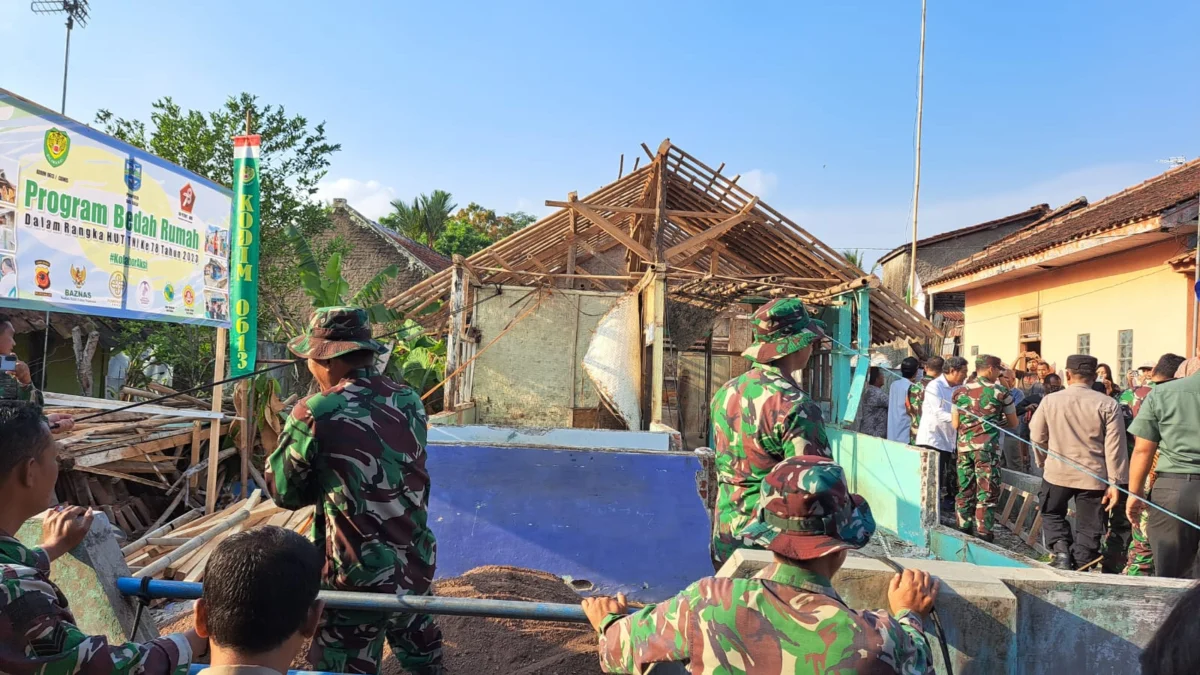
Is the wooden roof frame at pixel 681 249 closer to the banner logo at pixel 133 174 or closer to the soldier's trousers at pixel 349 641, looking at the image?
the banner logo at pixel 133 174

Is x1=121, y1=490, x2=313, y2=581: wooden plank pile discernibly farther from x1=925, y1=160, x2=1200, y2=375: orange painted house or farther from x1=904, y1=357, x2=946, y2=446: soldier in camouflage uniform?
x1=925, y1=160, x2=1200, y2=375: orange painted house

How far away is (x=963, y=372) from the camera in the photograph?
24.6 ft

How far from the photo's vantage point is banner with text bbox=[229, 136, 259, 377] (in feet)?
23.3

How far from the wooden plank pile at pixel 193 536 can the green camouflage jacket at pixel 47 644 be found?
3.37 meters

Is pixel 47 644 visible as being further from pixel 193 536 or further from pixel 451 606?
pixel 193 536

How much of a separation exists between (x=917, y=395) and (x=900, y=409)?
537 millimetres

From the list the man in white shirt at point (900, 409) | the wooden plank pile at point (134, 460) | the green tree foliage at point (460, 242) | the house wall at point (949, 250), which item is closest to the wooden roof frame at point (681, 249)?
the man in white shirt at point (900, 409)

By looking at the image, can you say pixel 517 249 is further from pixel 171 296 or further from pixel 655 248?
pixel 171 296

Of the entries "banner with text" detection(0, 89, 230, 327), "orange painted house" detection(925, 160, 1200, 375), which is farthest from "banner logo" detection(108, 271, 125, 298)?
"orange painted house" detection(925, 160, 1200, 375)

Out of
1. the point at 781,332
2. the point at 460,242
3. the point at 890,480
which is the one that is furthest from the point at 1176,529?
the point at 460,242

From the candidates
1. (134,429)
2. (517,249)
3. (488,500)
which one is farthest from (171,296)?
(517,249)

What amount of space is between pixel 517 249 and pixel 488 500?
18.4 ft

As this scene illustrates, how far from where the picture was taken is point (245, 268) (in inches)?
282

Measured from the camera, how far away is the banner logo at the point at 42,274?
5355mm
